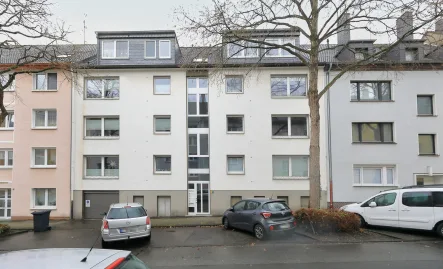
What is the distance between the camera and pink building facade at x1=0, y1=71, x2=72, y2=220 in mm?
20156

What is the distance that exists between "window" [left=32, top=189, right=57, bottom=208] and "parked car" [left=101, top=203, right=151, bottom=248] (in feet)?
37.3

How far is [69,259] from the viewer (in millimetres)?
2461

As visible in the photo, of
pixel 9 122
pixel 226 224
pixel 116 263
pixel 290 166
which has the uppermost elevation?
pixel 9 122

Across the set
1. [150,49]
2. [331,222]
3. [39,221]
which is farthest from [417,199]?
[150,49]

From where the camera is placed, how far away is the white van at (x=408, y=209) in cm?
1114

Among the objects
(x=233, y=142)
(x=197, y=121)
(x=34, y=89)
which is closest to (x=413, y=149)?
(x=233, y=142)

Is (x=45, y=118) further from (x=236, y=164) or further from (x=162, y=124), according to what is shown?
(x=236, y=164)

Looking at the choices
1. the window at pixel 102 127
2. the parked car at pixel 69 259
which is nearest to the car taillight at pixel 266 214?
the parked car at pixel 69 259

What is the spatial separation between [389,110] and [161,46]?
15.6 meters

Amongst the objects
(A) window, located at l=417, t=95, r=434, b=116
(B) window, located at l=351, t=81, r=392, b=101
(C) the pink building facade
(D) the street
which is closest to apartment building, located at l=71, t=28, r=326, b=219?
(C) the pink building facade

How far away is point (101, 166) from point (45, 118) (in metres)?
4.98

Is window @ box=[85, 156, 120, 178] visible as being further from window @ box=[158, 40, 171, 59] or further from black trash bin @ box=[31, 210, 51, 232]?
window @ box=[158, 40, 171, 59]

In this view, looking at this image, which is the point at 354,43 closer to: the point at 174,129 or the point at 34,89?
the point at 174,129

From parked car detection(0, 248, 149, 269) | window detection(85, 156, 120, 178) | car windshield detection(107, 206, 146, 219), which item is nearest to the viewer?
parked car detection(0, 248, 149, 269)
